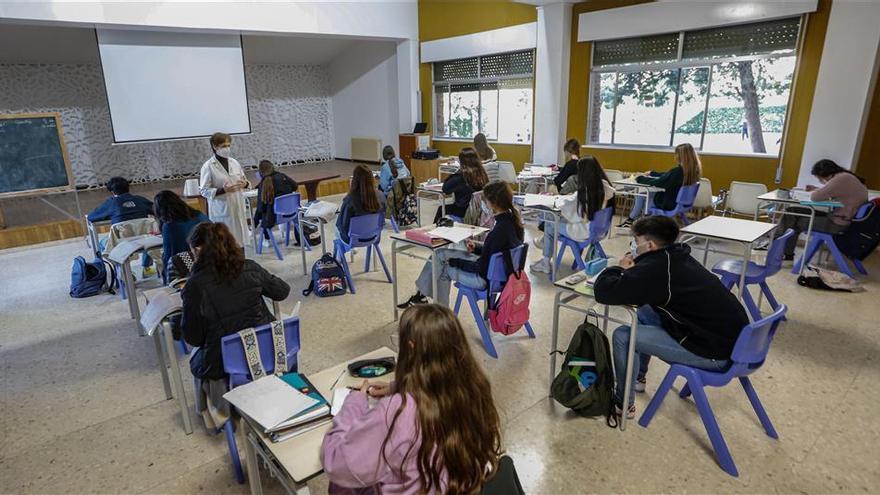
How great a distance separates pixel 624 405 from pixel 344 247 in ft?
9.74

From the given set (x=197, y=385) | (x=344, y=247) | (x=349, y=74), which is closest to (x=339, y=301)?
(x=344, y=247)

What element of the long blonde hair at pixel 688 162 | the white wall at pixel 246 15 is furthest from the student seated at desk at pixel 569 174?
the white wall at pixel 246 15

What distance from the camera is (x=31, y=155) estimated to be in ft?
22.9

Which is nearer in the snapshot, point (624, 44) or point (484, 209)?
point (484, 209)

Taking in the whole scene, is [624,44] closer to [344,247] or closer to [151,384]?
[344,247]

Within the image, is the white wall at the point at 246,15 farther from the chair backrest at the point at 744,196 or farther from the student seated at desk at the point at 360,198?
the chair backrest at the point at 744,196

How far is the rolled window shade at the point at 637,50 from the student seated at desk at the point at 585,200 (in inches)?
140

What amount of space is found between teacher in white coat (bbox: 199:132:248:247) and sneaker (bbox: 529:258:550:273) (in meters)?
2.95

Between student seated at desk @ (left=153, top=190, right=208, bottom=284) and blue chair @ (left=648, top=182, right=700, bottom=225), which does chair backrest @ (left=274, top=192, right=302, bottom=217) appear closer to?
student seated at desk @ (left=153, top=190, right=208, bottom=284)

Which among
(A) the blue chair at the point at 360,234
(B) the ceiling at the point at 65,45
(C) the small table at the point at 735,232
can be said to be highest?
(B) the ceiling at the point at 65,45

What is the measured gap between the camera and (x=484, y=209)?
4.34 meters

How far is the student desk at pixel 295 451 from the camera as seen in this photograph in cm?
135

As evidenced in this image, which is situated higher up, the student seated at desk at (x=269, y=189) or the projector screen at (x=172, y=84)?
the projector screen at (x=172, y=84)

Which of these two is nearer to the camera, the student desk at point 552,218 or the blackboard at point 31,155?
the student desk at point 552,218
